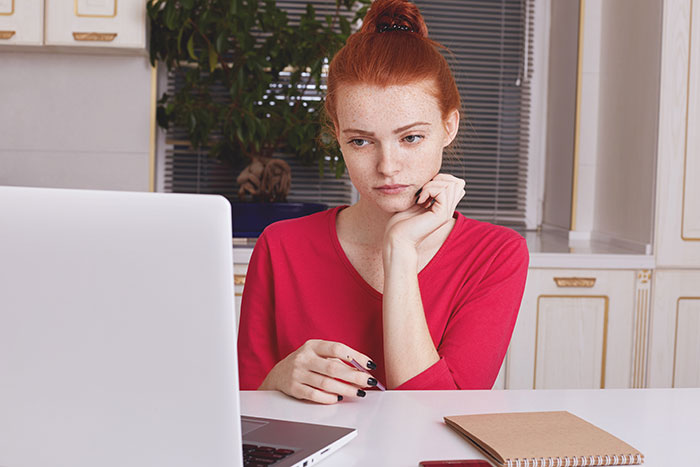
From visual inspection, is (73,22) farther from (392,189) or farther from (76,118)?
(392,189)

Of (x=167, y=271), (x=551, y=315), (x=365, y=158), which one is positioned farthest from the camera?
(x=551, y=315)

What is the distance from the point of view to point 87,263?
1.69 ft

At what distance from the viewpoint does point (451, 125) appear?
1.38 m

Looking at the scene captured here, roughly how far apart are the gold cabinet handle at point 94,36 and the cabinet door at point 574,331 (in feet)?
5.35

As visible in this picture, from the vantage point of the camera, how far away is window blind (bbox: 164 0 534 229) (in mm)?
3186

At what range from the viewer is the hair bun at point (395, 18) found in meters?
1.32

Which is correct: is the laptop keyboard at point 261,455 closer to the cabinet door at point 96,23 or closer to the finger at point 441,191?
the finger at point 441,191

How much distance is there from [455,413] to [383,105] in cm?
55

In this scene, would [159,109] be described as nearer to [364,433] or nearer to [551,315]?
[551,315]

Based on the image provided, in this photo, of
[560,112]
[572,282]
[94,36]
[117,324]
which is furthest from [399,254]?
[560,112]

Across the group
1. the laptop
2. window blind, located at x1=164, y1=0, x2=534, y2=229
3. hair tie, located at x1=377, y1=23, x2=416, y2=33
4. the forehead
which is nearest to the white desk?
the laptop

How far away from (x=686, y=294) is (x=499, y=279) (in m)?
Answer: 1.52

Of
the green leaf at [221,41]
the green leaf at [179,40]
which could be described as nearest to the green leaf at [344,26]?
the green leaf at [221,41]

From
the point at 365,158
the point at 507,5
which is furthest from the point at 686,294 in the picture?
the point at 365,158
